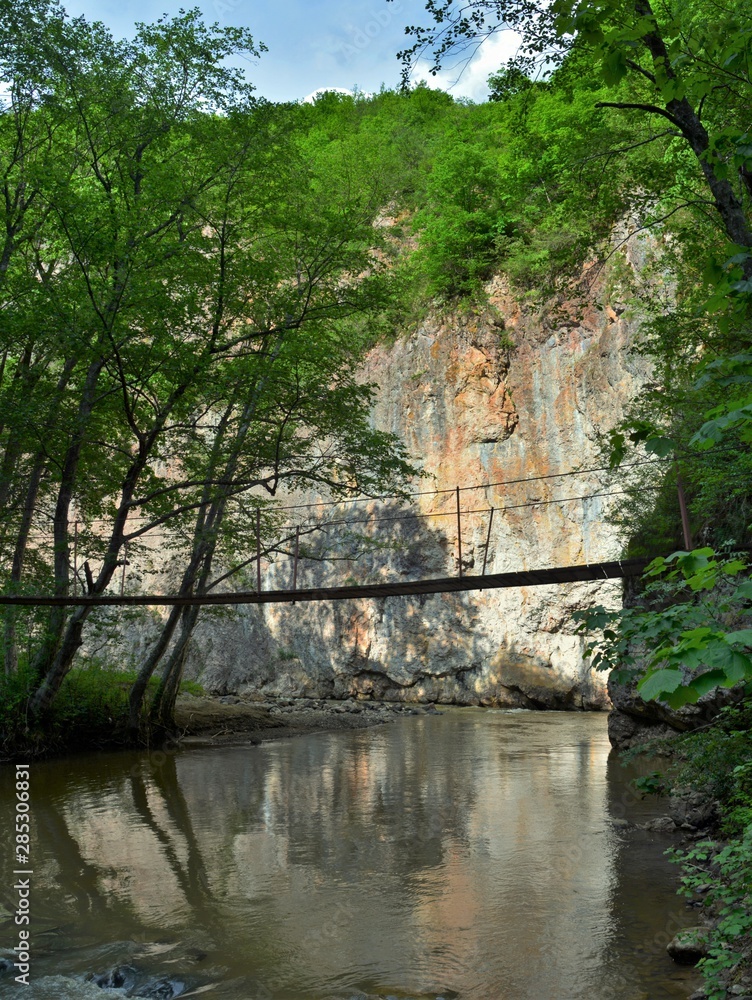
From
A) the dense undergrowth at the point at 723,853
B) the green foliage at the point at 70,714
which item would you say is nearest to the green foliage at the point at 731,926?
the dense undergrowth at the point at 723,853

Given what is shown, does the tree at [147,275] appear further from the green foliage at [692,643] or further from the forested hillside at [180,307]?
the green foliage at [692,643]

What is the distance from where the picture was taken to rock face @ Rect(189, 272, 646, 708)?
1573 centimetres

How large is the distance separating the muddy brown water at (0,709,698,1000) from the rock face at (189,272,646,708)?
6982 millimetres

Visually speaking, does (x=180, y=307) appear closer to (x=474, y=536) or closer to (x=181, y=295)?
(x=181, y=295)

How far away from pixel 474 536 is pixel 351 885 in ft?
41.6

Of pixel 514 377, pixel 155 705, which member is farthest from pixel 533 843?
pixel 514 377

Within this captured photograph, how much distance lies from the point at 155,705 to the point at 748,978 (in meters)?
9.97

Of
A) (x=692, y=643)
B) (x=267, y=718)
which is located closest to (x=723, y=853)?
(x=692, y=643)

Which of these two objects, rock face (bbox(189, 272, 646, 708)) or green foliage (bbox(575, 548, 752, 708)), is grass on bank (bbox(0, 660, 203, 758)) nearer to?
rock face (bbox(189, 272, 646, 708))

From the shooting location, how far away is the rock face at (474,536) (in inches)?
619

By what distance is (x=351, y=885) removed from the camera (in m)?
4.88

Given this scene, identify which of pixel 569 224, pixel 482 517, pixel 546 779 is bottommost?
pixel 546 779

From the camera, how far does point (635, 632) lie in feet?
8.37

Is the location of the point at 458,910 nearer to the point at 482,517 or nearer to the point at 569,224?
the point at 482,517
